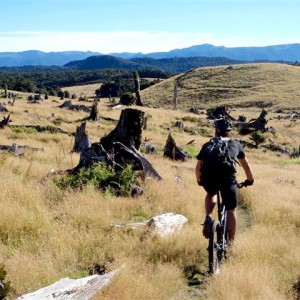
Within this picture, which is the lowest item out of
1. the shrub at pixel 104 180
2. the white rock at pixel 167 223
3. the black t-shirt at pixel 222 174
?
the white rock at pixel 167 223

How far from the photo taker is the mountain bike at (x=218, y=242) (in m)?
6.48

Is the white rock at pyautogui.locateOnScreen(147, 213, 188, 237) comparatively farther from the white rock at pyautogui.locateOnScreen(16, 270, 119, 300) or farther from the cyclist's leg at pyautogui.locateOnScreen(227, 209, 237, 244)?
the white rock at pyautogui.locateOnScreen(16, 270, 119, 300)

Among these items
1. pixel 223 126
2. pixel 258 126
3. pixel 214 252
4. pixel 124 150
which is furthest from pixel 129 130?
pixel 258 126

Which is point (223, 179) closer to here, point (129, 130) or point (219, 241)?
point (219, 241)

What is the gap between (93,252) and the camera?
6871 millimetres

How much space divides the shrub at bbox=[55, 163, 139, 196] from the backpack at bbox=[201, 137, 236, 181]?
3.93 m

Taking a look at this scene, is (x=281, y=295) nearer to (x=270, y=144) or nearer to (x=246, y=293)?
(x=246, y=293)

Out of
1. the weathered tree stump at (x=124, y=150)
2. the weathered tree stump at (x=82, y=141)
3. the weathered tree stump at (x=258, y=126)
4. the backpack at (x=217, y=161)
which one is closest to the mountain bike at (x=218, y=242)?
the backpack at (x=217, y=161)

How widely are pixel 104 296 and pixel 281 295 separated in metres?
2.44

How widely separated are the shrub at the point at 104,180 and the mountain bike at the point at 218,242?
372 centimetres

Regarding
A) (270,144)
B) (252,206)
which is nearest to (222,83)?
(270,144)

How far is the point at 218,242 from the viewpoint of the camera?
7.02 m

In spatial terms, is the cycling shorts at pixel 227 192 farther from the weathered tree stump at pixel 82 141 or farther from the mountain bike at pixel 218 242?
the weathered tree stump at pixel 82 141

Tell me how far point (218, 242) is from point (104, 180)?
175 inches
